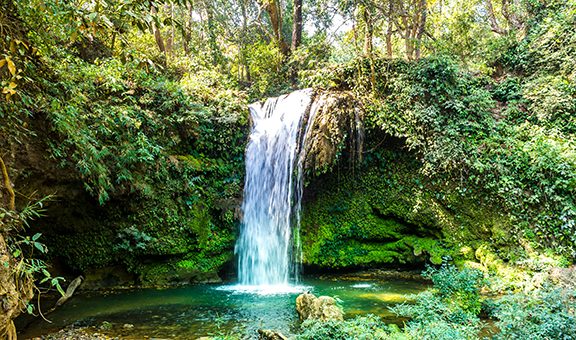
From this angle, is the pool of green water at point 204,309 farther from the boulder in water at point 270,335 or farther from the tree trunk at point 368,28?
the tree trunk at point 368,28

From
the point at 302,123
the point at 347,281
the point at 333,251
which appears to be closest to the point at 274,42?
the point at 302,123

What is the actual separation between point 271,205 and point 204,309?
346 centimetres

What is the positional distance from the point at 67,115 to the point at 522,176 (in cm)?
872

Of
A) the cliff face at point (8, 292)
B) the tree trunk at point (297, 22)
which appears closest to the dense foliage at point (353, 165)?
the cliff face at point (8, 292)

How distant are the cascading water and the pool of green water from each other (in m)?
0.86

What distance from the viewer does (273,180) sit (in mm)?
8883

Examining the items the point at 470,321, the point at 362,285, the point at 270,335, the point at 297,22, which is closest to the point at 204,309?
the point at 270,335

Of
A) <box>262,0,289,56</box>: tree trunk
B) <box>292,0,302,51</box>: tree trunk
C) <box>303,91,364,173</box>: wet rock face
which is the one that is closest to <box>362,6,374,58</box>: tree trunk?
<box>303,91,364,173</box>: wet rock face

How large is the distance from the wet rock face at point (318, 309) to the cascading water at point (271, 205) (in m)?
3.01

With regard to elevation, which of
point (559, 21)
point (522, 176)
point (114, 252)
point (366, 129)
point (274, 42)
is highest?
point (274, 42)

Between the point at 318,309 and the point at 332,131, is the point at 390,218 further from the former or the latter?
the point at 318,309

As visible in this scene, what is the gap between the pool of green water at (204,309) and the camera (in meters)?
4.72

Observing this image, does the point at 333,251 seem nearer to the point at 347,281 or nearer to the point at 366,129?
the point at 347,281

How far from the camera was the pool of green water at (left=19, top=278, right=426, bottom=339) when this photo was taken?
4719mm
